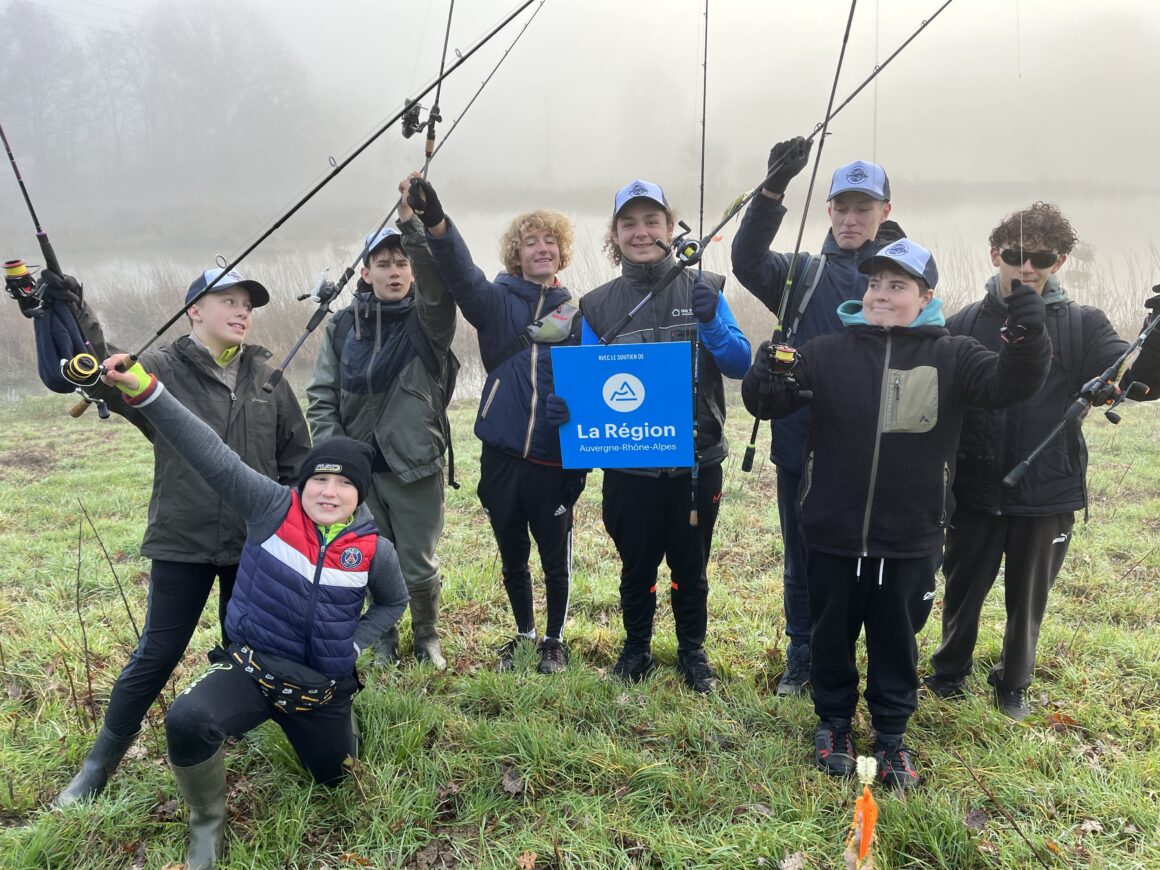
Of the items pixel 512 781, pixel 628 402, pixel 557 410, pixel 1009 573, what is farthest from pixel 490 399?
pixel 1009 573

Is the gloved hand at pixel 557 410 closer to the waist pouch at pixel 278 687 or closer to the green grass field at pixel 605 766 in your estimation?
the green grass field at pixel 605 766

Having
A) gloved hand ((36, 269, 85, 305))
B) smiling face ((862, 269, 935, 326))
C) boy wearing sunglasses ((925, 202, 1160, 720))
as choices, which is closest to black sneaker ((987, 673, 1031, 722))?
boy wearing sunglasses ((925, 202, 1160, 720))

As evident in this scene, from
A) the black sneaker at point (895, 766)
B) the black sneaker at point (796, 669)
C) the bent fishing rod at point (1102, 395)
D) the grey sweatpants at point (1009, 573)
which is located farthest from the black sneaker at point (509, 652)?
the bent fishing rod at point (1102, 395)

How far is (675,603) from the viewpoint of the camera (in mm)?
4020

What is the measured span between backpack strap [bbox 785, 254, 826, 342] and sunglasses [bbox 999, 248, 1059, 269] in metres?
0.83

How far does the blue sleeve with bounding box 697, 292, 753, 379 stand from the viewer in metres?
3.55

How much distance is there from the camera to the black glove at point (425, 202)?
338 centimetres

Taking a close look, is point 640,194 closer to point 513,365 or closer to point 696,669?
point 513,365

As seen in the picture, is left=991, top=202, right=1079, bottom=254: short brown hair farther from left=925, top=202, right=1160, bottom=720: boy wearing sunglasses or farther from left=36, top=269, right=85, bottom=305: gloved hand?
left=36, top=269, right=85, bottom=305: gloved hand

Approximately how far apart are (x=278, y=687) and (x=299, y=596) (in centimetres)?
37

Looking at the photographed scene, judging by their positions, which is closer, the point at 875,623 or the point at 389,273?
the point at 875,623

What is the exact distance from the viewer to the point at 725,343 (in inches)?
141

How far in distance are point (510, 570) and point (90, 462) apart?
9129 mm

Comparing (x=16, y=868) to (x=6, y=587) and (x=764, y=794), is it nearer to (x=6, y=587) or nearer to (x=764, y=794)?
(x=764, y=794)
